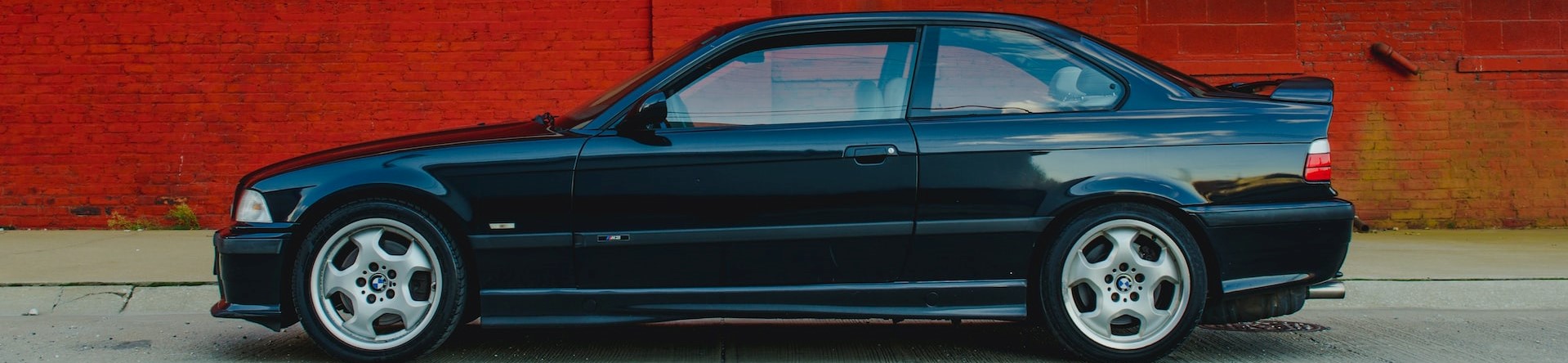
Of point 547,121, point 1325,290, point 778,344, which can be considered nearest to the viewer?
point 1325,290

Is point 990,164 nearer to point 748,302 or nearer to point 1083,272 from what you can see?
point 1083,272

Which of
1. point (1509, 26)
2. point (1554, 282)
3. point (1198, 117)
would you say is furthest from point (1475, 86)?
point (1198, 117)

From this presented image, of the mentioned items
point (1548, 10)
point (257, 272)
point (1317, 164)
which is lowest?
point (257, 272)

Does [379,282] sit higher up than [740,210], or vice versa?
[740,210]

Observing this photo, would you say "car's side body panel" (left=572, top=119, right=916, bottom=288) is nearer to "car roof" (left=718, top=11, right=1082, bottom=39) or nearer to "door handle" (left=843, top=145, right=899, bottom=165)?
"door handle" (left=843, top=145, right=899, bottom=165)

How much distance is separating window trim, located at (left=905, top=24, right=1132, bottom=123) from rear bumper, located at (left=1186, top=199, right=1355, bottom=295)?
519mm

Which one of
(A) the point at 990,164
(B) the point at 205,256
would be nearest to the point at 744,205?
(A) the point at 990,164

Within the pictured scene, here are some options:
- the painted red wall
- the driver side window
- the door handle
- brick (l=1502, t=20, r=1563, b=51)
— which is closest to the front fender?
the driver side window

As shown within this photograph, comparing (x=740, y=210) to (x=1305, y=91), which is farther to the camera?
(x=1305, y=91)

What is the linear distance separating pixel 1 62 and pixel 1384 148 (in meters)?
9.48

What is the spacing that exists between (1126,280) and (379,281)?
252 centimetres

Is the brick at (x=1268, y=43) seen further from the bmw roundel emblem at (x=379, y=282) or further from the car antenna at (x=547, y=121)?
the bmw roundel emblem at (x=379, y=282)

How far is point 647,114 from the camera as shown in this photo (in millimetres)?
4523

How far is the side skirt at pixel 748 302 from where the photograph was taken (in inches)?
181
